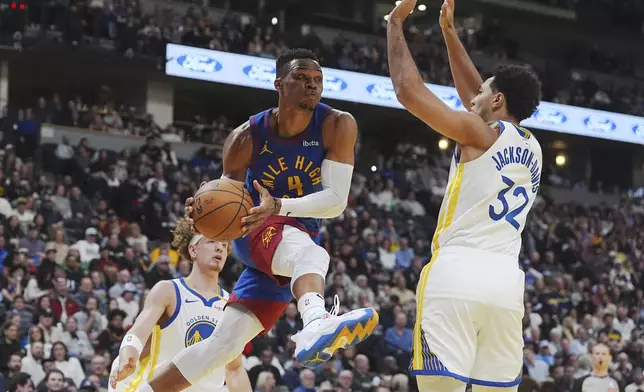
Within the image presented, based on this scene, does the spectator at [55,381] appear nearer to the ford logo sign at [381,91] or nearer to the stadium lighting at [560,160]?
the ford logo sign at [381,91]

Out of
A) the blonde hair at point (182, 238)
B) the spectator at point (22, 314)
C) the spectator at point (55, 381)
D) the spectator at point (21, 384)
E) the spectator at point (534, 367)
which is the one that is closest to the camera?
the blonde hair at point (182, 238)

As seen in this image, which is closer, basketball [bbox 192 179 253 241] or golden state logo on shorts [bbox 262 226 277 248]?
basketball [bbox 192 179 253 241]

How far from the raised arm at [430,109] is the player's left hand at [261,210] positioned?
0.94 m

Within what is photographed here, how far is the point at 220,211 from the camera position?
5.39m

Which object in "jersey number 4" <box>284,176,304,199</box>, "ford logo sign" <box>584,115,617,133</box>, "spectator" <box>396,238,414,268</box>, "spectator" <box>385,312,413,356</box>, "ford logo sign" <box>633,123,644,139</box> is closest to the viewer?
"jersey number 4" <box>284,176,304,199</box>

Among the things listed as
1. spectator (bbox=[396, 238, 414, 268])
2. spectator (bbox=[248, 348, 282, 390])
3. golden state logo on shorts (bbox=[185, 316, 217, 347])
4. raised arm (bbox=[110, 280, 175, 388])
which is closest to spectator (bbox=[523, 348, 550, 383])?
spectator (bbox=[396, 238, 414, 268])

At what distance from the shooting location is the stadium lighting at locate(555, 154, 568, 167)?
3152cm

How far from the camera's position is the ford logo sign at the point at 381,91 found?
23.6 meters

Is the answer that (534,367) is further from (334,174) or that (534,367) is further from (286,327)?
(334,174)

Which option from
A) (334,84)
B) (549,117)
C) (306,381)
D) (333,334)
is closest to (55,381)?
(306,381)

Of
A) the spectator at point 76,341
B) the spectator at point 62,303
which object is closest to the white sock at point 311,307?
the spectator at point 76,341

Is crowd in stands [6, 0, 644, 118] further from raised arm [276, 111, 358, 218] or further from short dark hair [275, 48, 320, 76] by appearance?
raised arm [276, 111, 358, 218]

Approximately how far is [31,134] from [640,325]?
12.0 m

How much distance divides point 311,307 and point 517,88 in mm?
1631
